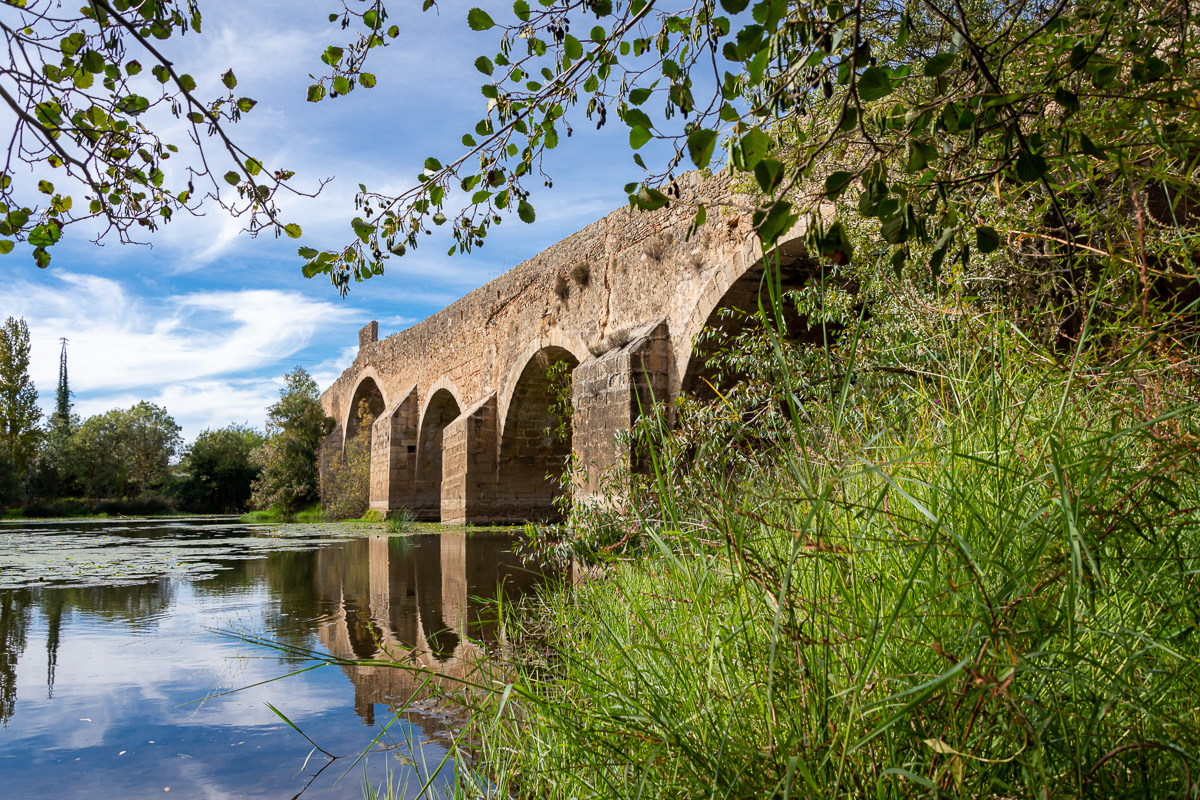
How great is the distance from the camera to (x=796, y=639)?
45.4 inches

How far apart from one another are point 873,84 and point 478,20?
1.08 m

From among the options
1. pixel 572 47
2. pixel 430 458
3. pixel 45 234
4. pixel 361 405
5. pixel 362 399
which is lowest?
pixel 430 458

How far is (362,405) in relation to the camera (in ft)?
70.7

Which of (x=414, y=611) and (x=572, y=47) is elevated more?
(x=572, y=47)

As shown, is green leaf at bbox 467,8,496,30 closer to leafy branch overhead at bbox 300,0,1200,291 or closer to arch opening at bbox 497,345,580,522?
leafy branch overhead at bbox 300,0,1200,291

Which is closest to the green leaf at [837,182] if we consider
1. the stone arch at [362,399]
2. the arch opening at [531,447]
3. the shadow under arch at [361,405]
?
the arch opening at [531,447]

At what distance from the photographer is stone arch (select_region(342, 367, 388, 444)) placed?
2012cm

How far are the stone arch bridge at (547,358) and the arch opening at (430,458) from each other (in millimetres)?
31

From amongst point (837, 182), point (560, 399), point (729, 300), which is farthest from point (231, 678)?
point (560, 399)

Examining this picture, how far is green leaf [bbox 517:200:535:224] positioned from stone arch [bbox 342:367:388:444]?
1800 centimetres

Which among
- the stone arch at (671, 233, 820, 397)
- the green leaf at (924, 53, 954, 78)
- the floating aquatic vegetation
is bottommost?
the floating aquatic vegetation

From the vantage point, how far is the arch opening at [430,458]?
54.2ft

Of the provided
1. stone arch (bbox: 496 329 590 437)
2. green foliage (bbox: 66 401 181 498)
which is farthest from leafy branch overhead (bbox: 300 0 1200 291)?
green foliage (bbox: 66 401 181 498)

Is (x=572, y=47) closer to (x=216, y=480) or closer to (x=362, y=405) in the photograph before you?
(x=362, y=405)
